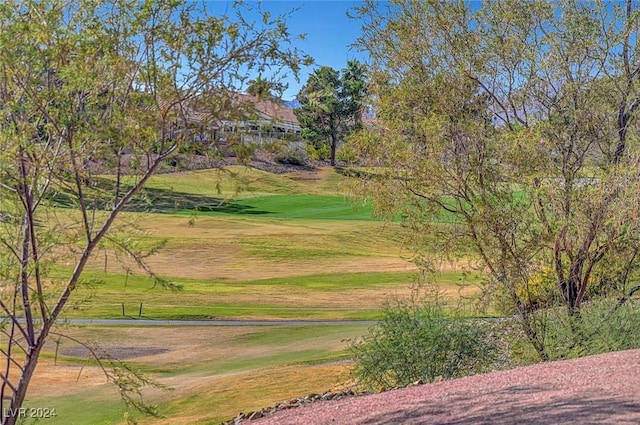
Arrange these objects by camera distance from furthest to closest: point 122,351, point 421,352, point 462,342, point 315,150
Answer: point 122,351, point 315,150, point 462,342, point 421,352

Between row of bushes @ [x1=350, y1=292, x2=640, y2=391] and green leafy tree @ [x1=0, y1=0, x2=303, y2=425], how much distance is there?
257 inches

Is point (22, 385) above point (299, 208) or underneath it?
above

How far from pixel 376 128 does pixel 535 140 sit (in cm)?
335

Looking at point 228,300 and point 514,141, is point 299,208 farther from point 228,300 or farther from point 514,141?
point 514,141

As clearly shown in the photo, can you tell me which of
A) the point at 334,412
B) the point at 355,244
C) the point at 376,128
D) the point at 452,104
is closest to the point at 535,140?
the point at 452,104

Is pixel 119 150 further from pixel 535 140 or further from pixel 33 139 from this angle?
pixel 535 140

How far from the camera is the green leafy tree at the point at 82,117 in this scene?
791 centimetres

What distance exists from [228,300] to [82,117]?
27.9 metres

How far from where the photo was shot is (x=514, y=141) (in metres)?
14.4

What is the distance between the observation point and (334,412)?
428 inches

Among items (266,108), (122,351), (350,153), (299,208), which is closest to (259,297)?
(122,351)

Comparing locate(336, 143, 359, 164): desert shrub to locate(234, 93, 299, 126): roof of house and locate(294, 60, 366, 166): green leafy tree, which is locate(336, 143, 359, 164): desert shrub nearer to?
locate(294, 60, 366, 166): green leafy tree

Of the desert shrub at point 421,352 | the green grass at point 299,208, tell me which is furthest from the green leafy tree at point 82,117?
the green grass at point 299,208

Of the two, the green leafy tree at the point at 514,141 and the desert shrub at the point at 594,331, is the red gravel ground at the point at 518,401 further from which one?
the green leafy tree at the point at 514,141
